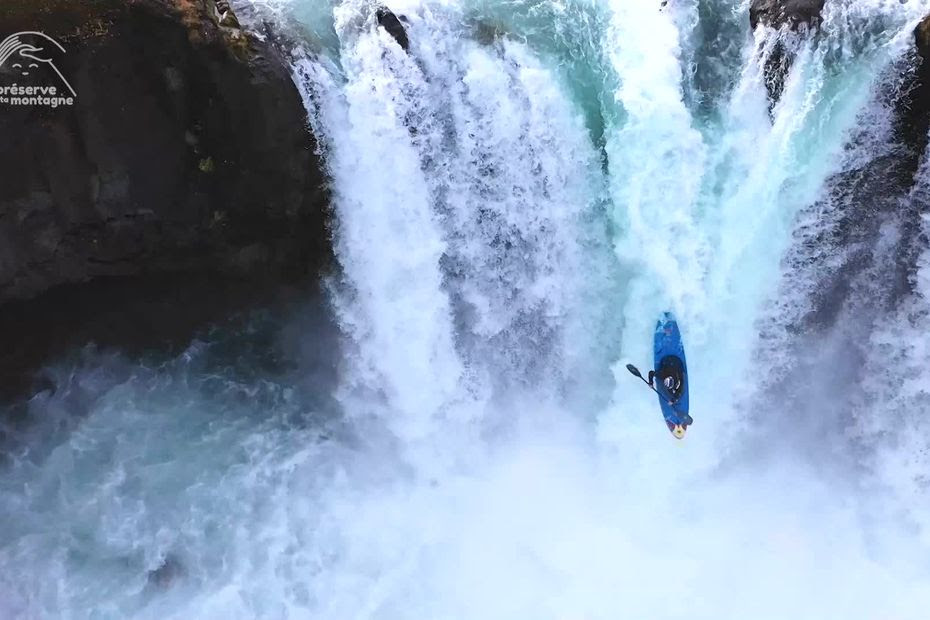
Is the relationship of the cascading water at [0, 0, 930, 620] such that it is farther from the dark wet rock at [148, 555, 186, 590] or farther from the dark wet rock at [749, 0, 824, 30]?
the dark wet rock at [749, 0, 824, 30]

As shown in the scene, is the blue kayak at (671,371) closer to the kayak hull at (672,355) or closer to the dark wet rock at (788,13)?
the kayak hull at (672,355)

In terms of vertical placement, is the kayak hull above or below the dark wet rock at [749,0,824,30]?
below

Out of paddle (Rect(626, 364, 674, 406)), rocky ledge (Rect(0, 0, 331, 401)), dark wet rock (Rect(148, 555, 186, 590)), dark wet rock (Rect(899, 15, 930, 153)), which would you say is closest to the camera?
rocky ledge (Rect(0, 0, 331, 401))

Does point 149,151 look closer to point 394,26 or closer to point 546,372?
point 394,26

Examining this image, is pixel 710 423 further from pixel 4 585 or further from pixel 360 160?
pixel 4 585

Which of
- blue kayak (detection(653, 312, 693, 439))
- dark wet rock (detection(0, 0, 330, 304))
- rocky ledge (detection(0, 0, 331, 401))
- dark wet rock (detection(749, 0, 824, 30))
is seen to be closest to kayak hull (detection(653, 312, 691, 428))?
blue kayak (detection(653, 312, 693, 439))

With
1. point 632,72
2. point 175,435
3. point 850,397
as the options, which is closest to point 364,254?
point 175,435
